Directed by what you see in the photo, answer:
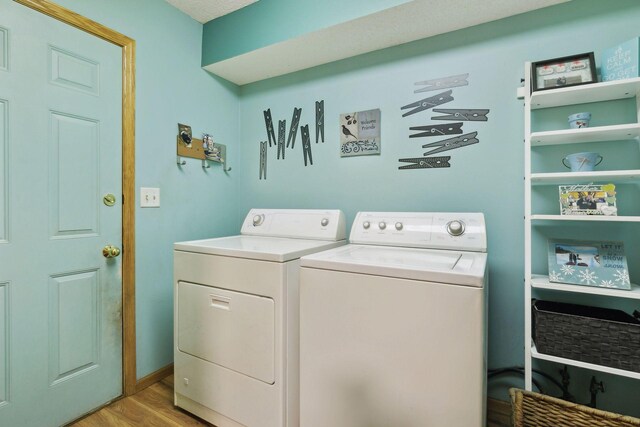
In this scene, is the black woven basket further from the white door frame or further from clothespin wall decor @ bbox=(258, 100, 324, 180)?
the white door frame

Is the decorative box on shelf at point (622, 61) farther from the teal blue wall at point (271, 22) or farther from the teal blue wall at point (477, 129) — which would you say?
the teal blue wall at point (271, 22)

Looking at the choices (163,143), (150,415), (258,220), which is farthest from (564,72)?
(150,415)

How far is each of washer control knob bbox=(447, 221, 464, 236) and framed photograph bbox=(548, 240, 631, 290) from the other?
391mm

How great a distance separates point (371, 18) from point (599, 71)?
1.10 meters

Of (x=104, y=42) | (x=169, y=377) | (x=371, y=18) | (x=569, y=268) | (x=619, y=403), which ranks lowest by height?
(x=169, y=377)

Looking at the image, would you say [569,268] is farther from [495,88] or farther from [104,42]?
[104,42]

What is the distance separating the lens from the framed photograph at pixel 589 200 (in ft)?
4.10

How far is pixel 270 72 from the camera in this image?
2252 mm

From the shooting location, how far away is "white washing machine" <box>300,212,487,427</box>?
3.20 ft

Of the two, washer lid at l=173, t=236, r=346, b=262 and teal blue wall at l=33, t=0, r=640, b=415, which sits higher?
teal blue wall at l=33, t=0, r=640, b=415

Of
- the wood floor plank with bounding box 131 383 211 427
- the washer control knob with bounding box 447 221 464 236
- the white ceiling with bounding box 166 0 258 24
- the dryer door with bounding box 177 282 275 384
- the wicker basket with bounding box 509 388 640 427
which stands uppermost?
the white ceiling with bounding box 166 0 258 24

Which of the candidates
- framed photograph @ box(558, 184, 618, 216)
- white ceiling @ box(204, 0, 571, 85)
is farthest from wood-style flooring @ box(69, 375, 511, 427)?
white ceiling @ box(204, 0, 571, 85)

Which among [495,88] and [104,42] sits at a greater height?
[104,42]

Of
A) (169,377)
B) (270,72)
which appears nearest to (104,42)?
(270,72)
